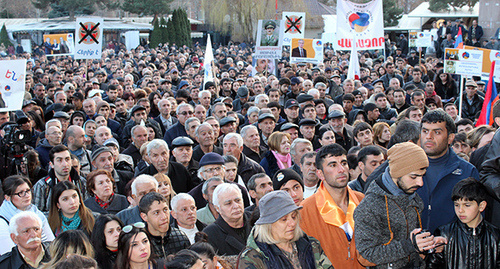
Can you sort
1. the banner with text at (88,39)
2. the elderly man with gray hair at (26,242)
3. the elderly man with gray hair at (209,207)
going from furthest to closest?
the banner with text at (88,39)
the elderly man with gray hair at (209,207)
the elderly man with gray hair at (26,242)

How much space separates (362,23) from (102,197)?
10.4 metres

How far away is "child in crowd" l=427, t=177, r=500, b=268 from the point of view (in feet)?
11.5

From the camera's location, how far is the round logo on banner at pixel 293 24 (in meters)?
16.5

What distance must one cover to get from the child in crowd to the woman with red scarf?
3.27 meters

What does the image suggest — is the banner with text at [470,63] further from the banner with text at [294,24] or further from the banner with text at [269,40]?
the banner with text at [294,24]

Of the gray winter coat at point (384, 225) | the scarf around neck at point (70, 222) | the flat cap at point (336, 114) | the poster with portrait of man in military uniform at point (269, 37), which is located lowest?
the scarf around neck at point (70, 222)

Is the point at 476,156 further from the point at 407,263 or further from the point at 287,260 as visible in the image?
the point at 287,260

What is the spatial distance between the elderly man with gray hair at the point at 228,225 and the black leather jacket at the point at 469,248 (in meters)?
1.58

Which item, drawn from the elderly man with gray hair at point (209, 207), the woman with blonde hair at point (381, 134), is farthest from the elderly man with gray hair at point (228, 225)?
the woman with blonde hair at point (381, 134)

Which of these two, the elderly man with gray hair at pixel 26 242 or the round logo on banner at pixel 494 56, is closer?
the elderly man with gray hair at pixel 26 242

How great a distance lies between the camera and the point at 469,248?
3.54 meters

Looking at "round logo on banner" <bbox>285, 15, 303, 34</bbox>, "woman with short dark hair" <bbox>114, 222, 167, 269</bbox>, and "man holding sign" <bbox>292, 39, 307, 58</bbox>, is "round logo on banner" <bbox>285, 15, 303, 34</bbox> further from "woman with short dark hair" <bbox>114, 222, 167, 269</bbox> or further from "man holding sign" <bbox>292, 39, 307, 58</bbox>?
"woman with short dark hair" <bbox>114, 222, 167, 269</bbox>

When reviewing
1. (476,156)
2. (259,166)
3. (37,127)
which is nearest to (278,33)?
(37,127)

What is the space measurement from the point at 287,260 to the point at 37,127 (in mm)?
7921
